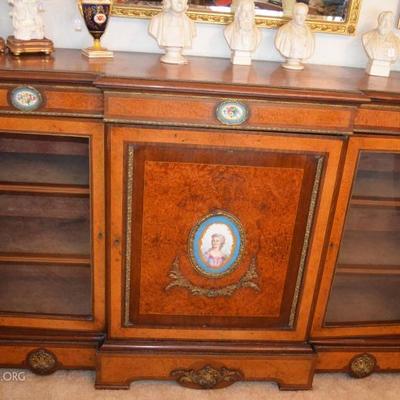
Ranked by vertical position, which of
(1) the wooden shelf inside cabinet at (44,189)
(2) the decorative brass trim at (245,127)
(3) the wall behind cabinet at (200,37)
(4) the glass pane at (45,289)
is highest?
(3) the wall behind cabinet at (200,37)

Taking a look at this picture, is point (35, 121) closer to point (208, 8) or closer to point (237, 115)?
point (237, 115)

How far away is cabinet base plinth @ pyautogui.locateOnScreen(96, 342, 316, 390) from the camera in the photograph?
1.53 meters

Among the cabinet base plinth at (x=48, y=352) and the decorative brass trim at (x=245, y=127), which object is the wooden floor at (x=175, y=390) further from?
the decorative brass trim at (x=245, y=127)

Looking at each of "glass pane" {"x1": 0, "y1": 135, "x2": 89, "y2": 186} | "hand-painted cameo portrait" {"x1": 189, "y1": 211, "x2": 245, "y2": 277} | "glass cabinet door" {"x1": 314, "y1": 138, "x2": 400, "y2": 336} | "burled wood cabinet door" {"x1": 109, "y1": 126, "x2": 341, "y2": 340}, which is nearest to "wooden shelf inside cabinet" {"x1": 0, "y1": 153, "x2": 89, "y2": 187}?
"glass pane" {"x1": 0, "y1": 135, "x2": 89, "y2": 186}

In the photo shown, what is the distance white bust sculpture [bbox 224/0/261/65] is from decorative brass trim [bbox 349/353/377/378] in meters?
1.02

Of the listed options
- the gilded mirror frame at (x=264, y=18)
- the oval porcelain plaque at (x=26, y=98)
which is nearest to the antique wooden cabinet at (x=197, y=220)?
the oval porcelain plaque at (x=26, y=98)

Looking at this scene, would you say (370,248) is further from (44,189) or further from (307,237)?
(44,189)

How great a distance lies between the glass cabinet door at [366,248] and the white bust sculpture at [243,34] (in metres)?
0.43

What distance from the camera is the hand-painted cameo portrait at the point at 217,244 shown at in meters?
1.42

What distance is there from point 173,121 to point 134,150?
0.13 m

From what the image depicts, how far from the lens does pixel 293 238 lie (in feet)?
4.77

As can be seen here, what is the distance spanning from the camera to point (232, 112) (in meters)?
1.28

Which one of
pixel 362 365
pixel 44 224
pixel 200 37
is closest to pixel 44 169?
pixel 44 224

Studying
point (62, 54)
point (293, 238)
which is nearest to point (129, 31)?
point (62, 54)
